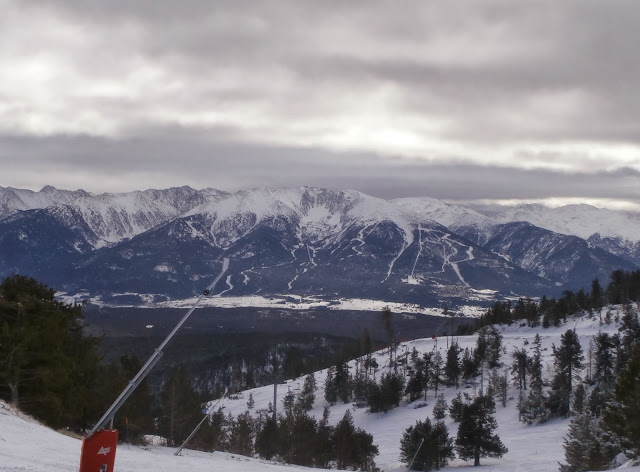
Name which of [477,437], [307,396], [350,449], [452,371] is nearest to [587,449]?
[477,437]

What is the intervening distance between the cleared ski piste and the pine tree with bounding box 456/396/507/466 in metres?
1.21

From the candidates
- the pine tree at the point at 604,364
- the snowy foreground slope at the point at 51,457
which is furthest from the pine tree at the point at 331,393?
the snowy foreground slope at the point at 51,457

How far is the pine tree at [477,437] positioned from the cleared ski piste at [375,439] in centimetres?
121

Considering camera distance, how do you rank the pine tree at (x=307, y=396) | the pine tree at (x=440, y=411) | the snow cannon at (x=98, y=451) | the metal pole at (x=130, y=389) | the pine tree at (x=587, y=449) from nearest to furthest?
the metal pole at (x=130, y=389) < the snow cannon at (x=98, y=451) < the pine tree at (x=587, y=449) < the pine tree at (x=440, y=411) < the pine tree at (x=307, y=396)

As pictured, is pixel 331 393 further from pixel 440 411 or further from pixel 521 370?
pixel 521 370

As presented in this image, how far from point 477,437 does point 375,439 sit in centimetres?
3398

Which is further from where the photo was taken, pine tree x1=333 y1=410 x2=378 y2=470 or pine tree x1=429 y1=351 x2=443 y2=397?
pine tree x1=429 y1=351 x2=443 y2=397

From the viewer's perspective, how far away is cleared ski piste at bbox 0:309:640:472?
21.1 meters

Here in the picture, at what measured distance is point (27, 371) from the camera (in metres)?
39.9

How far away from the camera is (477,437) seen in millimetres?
77000

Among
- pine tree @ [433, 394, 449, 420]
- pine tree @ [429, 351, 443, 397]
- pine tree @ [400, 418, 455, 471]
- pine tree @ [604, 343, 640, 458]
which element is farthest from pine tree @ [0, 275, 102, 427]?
pine tree @ [429, 351, 443, 397]

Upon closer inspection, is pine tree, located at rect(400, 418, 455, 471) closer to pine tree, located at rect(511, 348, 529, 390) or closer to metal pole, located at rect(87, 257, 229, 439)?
pine tree, located at rect(511, 348, 529, 390)

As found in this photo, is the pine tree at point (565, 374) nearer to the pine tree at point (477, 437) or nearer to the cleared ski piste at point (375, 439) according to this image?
the cleared ski piste at point (375, 439)

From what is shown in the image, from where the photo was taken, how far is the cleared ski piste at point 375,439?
829 inches
